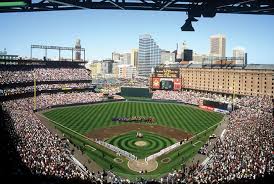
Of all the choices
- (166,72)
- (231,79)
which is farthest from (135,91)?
(231,79)

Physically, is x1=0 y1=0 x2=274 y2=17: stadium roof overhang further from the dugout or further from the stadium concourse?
the dugout

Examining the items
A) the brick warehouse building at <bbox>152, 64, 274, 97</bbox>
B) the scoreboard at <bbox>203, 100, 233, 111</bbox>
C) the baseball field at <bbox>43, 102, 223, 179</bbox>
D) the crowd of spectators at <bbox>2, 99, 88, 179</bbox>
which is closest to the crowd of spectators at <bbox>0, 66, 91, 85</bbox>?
the baseball field at <bbox>43, 102, 223, 179</bbox>

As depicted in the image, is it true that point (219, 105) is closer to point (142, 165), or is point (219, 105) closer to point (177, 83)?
point (177, 83)

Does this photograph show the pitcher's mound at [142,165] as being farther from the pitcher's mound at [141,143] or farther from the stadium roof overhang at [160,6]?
the stadium roof overhang at [160,6]

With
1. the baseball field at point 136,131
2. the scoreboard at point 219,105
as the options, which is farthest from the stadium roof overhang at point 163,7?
the scoreboard at point 219,105

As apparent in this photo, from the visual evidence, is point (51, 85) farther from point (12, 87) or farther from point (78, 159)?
point (78, 159)

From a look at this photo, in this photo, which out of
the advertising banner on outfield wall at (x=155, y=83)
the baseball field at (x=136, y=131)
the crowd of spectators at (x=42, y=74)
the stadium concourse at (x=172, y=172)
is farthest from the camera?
the advertising banner on outfield wall at (x=155, y=83)

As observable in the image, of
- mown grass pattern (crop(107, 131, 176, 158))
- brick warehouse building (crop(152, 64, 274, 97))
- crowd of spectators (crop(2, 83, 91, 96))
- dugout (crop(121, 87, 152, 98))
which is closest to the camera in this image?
mown grass pattern (crop(107, 131, 176, 158))
